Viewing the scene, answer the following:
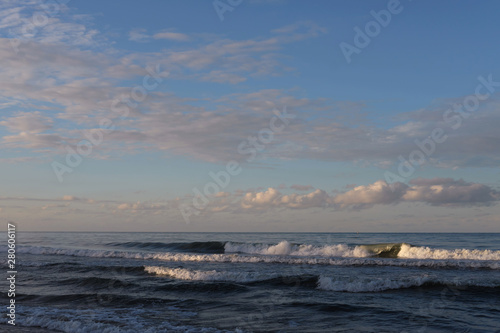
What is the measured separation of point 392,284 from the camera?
18.5 m

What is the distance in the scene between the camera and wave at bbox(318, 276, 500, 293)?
715 inches

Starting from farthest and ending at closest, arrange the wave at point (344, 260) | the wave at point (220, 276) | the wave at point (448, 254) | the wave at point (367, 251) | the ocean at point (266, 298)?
the wave at point (367, 251) → the wave at point (448, 254) → the wave at point (344, 260) → the wave at point (220, 276) → the ocean at point (266, 298)

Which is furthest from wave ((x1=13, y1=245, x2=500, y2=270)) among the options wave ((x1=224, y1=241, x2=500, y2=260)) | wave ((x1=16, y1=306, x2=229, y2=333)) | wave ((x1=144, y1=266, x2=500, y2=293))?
wave ((x1=16, y1=306, x2=229, y2=333))

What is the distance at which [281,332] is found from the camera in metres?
11.7

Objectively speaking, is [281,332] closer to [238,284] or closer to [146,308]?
[146,308]

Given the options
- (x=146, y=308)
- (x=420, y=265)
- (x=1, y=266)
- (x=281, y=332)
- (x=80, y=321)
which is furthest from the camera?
(x=1, y=266)

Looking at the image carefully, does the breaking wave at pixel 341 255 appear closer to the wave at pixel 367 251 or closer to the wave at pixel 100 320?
the wave at pixel 367 251

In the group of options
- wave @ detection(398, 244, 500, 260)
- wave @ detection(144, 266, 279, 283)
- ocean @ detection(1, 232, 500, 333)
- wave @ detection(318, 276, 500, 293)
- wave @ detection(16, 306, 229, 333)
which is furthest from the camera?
wave @ detection(398, 244, 500, 260)

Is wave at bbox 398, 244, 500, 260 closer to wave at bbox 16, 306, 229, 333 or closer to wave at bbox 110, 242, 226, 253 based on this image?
wave at bbox 110, 242, 226, 253

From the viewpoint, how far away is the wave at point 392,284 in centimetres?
1816

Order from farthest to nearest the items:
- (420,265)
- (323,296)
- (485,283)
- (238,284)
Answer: (420,265)
(238,284)
(485,283)
(323,296)

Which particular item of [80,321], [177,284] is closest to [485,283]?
[177,284]

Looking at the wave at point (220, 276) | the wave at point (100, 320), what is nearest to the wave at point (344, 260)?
the wave at point (220, 276)

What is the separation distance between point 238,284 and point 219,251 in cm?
2477
